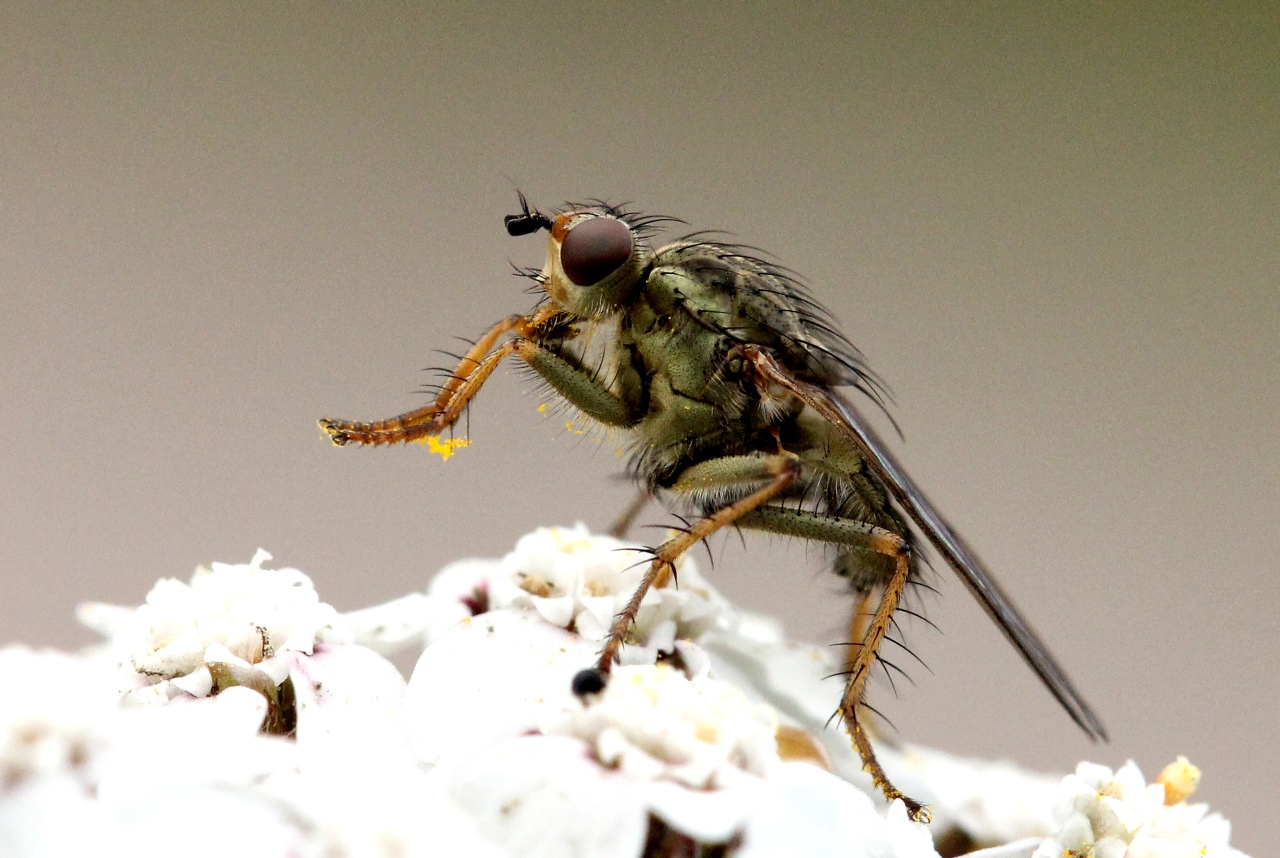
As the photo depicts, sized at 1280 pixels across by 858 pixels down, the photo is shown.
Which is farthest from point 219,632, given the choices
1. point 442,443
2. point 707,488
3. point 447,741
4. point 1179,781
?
point 1179,781

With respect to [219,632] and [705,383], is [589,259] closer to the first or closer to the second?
[705,383]

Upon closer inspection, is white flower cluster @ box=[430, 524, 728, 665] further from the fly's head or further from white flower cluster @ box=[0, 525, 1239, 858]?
the fly's head

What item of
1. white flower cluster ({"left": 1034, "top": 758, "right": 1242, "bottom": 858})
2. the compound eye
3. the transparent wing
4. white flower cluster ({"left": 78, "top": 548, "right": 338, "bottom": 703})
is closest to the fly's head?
the compound eye

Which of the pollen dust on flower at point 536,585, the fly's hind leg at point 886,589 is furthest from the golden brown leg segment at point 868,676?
the pollen dust on flower at point 536,585

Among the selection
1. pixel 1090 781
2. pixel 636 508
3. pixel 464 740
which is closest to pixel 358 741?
pixel 464 740

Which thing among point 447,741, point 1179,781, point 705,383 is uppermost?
point 705,383

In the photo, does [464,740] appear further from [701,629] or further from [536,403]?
[536,403]
